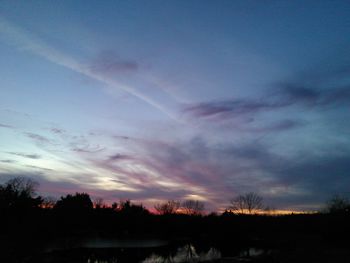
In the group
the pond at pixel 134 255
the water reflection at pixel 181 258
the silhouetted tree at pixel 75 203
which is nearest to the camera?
the pond at pixel 134 255

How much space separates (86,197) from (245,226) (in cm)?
5425

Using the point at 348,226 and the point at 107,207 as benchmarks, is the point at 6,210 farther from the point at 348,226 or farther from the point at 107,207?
the point at 348,226

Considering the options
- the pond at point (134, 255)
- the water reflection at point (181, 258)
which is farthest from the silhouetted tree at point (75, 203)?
the water reflection at point (181, 258)

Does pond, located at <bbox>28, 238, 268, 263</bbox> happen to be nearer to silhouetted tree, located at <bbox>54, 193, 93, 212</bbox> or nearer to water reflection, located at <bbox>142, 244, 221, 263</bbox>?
water reflection, located at <bbox>142, 244, 221, 263</bbox>

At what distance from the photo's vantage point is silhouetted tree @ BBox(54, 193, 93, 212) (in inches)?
3997

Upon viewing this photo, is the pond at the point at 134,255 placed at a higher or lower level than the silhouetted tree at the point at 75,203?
lower

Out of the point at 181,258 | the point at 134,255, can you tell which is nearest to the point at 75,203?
the point at 134,255

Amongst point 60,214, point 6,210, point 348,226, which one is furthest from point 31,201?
point 348,226

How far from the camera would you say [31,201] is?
7944 centimetres

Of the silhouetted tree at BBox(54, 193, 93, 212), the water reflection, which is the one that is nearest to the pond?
the water reflection

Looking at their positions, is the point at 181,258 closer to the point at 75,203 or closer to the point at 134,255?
the point at 134,255

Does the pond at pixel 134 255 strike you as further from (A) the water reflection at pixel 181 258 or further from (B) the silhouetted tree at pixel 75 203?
(B) the silhouetted tree at pixel 75 203

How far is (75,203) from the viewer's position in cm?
10644

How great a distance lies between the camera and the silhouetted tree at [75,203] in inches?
3997
